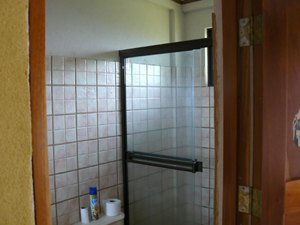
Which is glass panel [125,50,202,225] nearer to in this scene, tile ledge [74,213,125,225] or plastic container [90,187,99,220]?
tile ledge [74,213,125,225]

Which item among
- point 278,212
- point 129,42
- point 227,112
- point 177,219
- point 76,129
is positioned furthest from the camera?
point 129,42

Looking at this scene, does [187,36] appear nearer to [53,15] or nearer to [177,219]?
[53,15]

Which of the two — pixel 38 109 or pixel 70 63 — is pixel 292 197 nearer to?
pixel 38 109

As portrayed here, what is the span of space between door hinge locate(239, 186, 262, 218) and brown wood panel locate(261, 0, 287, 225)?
1.7 inches

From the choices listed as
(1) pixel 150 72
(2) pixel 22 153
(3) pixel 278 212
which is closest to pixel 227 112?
(3) pixel 278 212

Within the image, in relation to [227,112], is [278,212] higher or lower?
lower

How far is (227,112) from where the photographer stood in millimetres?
946

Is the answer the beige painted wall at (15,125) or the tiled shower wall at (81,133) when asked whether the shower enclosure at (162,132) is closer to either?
the tiled shower wall at (81,133)

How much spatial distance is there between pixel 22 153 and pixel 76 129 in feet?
4.93

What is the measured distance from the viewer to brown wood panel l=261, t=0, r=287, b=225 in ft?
2.62

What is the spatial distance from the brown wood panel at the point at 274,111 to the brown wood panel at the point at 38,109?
2.06 ft

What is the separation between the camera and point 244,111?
0.92 m

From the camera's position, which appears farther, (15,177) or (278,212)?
(278,212)

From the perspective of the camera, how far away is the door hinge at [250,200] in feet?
2.88
